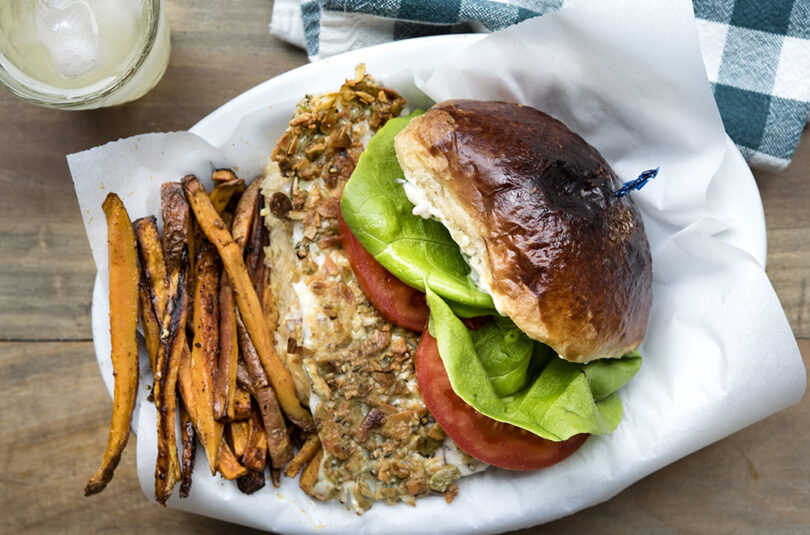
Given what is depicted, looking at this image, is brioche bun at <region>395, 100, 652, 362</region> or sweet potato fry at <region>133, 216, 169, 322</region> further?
sweet potato fry at <region>133, 216, 169, 322</region>

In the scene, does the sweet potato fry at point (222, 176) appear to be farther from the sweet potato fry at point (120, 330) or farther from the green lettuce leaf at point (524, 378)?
the green lettuce leaf at point (524, 378)

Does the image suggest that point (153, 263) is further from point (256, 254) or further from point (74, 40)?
point (74, 40)

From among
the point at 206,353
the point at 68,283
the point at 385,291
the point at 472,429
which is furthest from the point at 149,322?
the point at 472,429

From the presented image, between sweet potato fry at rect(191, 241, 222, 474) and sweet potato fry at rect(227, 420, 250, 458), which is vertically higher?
sweet potato fry at rect(191, 241, 222, 474)

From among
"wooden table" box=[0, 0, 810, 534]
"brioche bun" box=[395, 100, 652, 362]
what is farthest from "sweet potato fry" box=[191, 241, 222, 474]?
"brioche bun" box=[395, 100, 652, 362]

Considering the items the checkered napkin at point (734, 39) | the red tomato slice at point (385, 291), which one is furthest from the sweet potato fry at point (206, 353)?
the checkered napkin at point (734, 39)

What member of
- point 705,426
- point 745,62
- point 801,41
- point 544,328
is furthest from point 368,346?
point 801,41

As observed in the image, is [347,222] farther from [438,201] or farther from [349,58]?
[349,58]

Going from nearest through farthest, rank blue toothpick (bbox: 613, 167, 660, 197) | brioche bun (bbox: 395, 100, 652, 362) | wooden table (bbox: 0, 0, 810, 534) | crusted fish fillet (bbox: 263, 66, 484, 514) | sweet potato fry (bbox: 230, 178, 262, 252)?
brioche bun (bbox: 395, 100, 652, 362)
blue toothpick (bbox: 613, 167, 660, 197)
crusted fish fillet (bbox: 263, 66, 484, 514)
sweet potato fry (bbox: 230, 178, 262, 252)
wooden table (bbox: 0, 0, 810, 534)

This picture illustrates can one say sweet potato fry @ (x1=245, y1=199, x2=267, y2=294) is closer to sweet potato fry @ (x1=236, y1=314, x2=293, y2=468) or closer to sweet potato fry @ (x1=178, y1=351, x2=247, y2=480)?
sweet potato fry @ (x1=236, y1=314, x2=293, y2=468)
